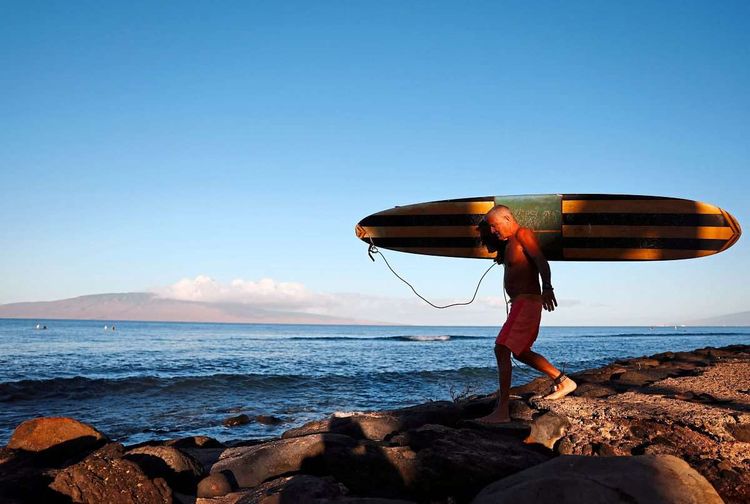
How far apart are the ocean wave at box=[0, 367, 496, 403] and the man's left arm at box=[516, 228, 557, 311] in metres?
10.1

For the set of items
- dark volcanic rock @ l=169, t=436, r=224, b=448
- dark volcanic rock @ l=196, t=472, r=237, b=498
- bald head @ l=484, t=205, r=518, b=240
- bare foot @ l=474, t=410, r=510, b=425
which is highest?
bald head @ l=484, t=205, r=518, b=240

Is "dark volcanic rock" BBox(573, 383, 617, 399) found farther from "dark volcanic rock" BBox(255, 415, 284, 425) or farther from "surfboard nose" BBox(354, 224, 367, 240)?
"dark volcanic rock" BBox(255, 415, 284, 425)

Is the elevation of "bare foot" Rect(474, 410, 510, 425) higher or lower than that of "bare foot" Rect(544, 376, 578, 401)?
lower

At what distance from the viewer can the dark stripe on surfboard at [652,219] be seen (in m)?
8.01

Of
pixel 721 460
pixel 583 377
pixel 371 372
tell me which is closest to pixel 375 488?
pixel 721 460

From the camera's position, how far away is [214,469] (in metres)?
4.37

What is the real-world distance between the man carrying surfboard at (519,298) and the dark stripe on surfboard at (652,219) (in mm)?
3351

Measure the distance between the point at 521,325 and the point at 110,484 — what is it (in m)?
3.38

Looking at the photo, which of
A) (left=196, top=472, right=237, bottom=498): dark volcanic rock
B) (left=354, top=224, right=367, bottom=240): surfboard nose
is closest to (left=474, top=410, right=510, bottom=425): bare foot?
A: (left=196, top=472, right=237, bottom=498): dark volcanic rock

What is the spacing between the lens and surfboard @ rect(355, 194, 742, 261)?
786 centimetres

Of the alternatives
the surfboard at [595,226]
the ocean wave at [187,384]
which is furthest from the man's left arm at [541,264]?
the ocean wave at [187,384]

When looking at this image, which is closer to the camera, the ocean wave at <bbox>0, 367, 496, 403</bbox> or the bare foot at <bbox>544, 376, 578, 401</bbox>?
the bare foot at <bbox>544, 376, 578, 401</bbox>

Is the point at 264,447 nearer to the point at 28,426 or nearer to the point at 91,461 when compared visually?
the point at 91,461

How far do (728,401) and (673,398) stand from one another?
0.46 meters
